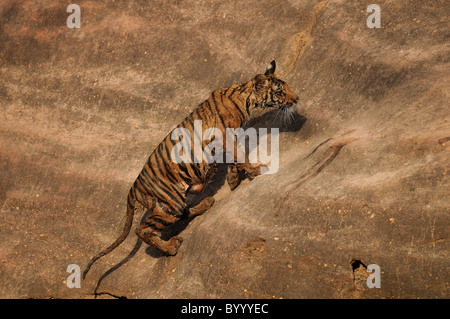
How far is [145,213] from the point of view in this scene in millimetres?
8570

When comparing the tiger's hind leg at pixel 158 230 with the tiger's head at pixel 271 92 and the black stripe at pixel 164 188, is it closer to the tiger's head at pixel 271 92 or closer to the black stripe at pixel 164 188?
the black stripe at pixel 164 188

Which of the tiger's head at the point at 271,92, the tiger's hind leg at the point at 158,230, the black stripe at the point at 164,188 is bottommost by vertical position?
the tiger's hind leg at the point at 158,230

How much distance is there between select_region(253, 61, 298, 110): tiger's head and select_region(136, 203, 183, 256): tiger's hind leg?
2.24 metres

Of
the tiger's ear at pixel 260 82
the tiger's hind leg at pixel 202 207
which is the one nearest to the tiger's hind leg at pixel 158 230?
the tiger's hind leg at pixel 202 207

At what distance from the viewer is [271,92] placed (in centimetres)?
788

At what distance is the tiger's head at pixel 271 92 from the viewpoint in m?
7.75

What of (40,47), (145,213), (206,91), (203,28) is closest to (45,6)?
(40,47)

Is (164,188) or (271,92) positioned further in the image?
(271,92)

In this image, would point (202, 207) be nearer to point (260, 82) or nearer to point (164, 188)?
point (164, 188)

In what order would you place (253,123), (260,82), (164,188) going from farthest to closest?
1. (253,123)
2. (260,82)
3. (164,188)

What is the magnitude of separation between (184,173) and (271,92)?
1891 mm

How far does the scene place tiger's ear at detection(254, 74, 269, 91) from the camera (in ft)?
25.3

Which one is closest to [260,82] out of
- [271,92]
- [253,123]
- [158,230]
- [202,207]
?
[271,92]

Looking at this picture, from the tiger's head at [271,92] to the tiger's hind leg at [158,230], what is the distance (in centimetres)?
224
